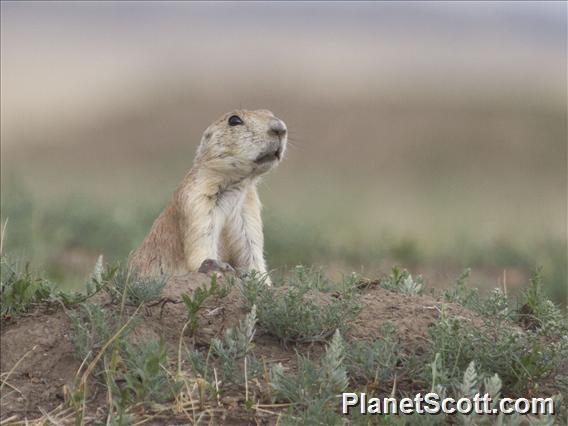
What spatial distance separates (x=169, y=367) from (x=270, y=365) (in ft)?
1.54

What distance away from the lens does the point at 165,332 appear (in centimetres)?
522

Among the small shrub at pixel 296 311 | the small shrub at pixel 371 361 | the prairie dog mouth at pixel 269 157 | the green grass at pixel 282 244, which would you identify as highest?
the prairie dog mouth at pixel 269 157

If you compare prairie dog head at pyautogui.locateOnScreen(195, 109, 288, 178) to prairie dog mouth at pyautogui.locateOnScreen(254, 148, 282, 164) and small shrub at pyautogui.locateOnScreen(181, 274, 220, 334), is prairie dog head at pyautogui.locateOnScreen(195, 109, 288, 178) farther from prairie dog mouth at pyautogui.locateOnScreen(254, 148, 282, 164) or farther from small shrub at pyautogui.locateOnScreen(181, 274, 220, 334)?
small shrub at pyautogui.locateOnScreen(181, 274, 220, 334)

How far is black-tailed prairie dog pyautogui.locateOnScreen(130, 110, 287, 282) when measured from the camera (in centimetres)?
701

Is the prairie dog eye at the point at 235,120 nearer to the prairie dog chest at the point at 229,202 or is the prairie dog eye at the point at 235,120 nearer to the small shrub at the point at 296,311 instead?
the prairie dog chest at the point at 229,202

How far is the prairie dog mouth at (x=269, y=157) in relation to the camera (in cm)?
705

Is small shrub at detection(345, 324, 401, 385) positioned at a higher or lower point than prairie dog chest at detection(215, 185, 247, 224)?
lower

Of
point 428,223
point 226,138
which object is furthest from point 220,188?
point 428,223

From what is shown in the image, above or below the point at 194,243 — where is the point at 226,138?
above

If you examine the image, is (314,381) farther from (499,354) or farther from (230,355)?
(499,354)

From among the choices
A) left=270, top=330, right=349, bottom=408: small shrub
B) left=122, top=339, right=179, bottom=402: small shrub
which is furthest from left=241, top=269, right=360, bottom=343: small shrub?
left=122, top=339, right=179, bottom=402: small shrub

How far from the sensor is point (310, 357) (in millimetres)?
5266

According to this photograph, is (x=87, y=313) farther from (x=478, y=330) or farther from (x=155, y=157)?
(x=155, y=157)

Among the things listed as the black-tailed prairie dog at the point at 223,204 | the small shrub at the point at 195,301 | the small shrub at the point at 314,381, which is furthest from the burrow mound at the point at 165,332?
the black-tailed prairie dog at the point at 223,204
